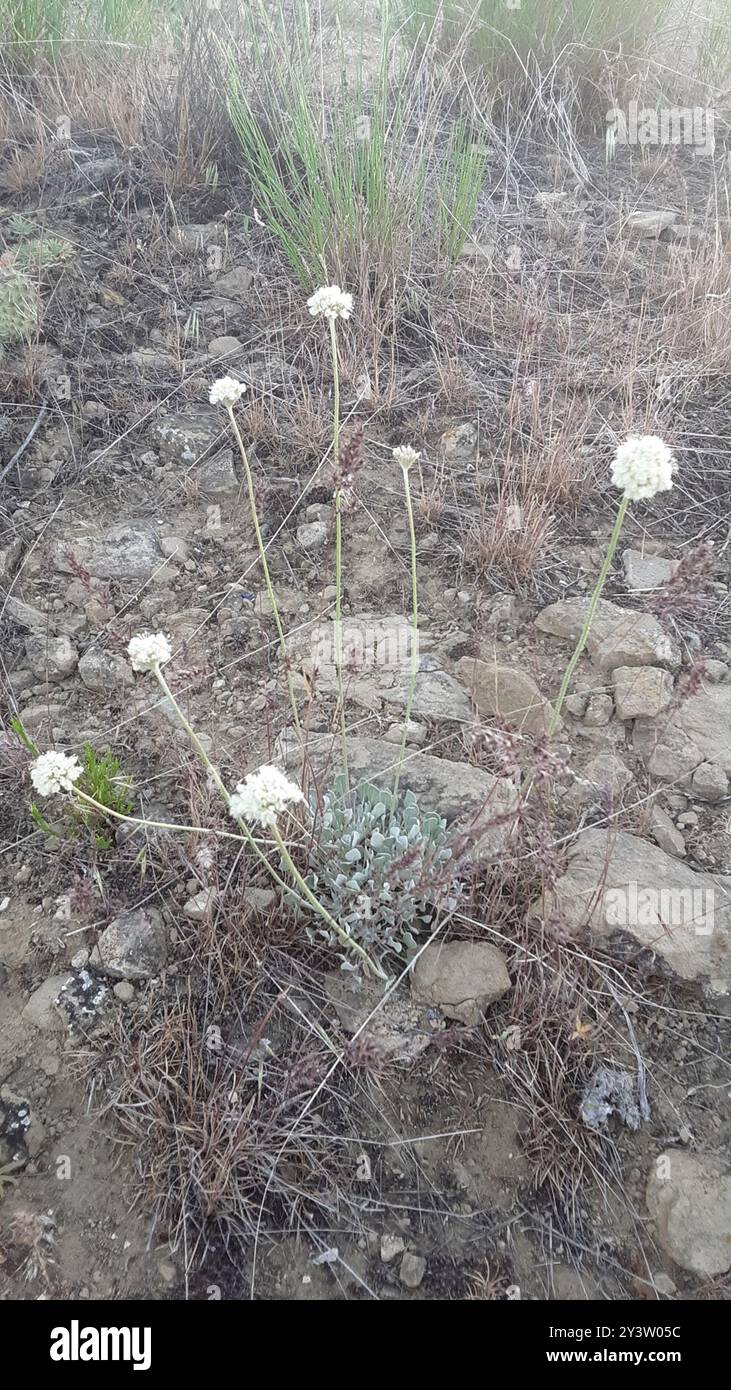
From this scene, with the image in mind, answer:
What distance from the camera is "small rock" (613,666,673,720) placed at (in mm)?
2434

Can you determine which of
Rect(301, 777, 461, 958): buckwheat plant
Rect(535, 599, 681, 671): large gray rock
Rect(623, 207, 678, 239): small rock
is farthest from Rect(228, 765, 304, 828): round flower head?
Rect(623, 207, 678, 239): small rock

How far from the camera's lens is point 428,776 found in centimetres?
226

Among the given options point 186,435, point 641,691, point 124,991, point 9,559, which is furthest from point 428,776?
point 186,435

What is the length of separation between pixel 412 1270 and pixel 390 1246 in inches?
2.2

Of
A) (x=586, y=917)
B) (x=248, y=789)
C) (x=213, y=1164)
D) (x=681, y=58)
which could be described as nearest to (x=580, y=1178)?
(x=586, y=917)

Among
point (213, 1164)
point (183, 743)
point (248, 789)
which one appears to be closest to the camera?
point (248, 789)

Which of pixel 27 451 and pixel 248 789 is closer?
pixel 248 789

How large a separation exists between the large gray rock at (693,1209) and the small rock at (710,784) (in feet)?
3.00

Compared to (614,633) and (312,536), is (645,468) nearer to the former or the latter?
(614,633)

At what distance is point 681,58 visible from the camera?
16.4ft

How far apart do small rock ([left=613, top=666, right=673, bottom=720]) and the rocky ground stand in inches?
0.5

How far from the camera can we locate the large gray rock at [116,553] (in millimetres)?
2902

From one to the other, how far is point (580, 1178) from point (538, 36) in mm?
5316
